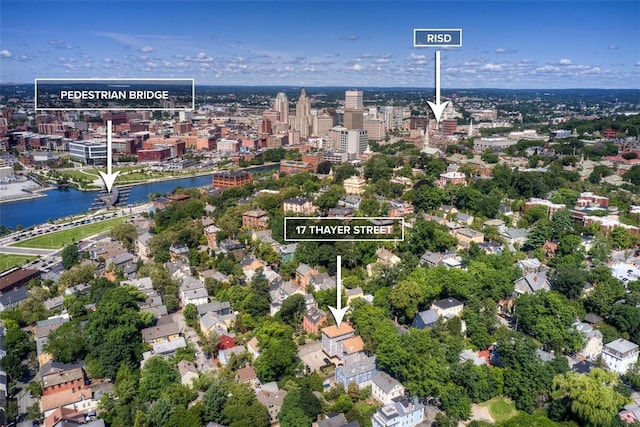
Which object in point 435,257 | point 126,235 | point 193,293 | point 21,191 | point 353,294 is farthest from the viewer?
point 21,191

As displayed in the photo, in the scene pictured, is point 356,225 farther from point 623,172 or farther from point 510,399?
point 623,172

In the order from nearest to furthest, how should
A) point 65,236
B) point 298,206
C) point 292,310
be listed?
point 292,310 < point 298,206 < point 65,236

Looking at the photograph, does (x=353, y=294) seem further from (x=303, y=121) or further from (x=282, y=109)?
(x=282, y=109)

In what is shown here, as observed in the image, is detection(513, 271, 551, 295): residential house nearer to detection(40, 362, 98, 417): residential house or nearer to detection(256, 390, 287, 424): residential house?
detection(256, 390, 287, 424): residential house

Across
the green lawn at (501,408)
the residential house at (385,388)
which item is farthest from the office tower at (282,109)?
the green lawn at (501,408)

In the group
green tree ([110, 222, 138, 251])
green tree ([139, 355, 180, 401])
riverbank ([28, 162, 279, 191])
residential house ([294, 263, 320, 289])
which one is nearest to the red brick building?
riverbank ([28, 162, 279, 191])

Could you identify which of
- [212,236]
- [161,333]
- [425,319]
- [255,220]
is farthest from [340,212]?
[161,333]

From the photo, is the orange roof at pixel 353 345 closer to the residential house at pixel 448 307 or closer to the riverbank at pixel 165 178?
the residential house at pixel 448 307

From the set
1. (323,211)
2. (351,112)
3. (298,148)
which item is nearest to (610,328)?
(323,211)
